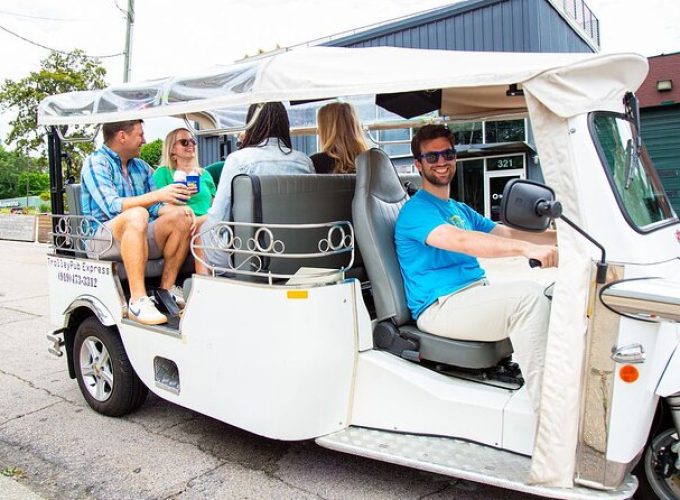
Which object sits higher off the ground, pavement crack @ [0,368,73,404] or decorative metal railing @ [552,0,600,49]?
decorative metal railing @ [552,0,600,49]

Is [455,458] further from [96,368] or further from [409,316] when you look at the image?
[96,368]

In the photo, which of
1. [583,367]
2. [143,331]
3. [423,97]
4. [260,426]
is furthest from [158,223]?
[583,367]

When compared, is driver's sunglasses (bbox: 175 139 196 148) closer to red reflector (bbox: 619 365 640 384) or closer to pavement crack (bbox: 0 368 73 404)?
pavement crack (bbox: 0 368 73 404)

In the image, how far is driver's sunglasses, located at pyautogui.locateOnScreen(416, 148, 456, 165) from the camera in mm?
3357

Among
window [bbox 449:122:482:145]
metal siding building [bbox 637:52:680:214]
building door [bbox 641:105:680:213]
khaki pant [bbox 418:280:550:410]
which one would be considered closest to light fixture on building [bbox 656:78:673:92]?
metal siding building [bbox 637:52:680:214]

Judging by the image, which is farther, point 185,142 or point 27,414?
point 185,142

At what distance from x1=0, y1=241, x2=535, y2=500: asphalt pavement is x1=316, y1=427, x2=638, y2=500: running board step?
1.06 ft

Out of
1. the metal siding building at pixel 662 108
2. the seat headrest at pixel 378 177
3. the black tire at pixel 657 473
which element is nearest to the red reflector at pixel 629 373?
the black tire at pixel 657 473

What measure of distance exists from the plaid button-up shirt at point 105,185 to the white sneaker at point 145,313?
687mm

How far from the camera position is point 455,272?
11.0 ft

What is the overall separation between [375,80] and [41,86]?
3009 cm

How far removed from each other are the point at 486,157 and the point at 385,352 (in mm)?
14582

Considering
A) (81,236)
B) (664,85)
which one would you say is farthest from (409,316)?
(664,85)

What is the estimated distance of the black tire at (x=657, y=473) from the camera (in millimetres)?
2580
